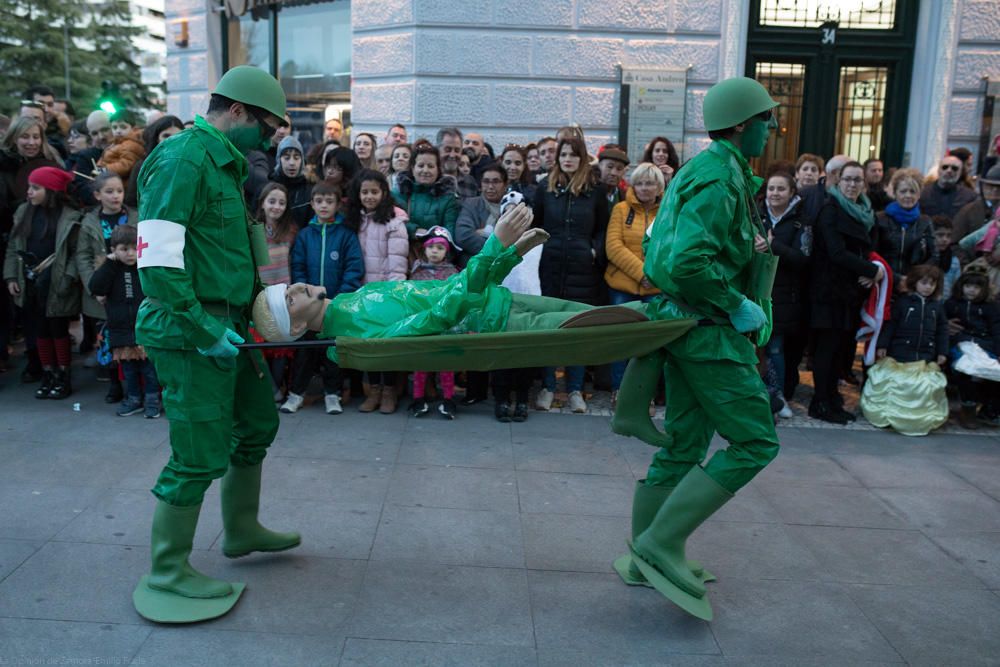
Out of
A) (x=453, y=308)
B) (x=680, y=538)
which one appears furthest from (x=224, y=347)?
(x=680, y=538)

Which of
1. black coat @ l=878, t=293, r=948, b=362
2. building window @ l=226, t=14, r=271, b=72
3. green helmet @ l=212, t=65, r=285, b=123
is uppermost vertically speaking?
building window @ l=226, t=14, r=271, b=72

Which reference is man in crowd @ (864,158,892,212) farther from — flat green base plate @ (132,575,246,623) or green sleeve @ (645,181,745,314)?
flat green base plate @ (132,575,246,623)

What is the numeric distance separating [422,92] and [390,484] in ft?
20.9

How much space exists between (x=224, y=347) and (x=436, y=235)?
145 inches

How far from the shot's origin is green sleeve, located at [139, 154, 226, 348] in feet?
11.1

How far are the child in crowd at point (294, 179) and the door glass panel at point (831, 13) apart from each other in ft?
21.1

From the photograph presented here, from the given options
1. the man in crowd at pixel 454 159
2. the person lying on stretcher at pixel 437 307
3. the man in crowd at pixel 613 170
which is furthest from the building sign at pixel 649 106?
the person lying on stretcher at pixel 437 307

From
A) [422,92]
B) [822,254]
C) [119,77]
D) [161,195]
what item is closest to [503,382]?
[822,254]

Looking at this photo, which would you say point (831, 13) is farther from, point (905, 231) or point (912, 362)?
point (912, 362)

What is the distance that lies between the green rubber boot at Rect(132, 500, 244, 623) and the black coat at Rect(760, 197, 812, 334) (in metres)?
4.93

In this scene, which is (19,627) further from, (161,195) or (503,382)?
(503,382)

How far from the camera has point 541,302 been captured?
4.15 m

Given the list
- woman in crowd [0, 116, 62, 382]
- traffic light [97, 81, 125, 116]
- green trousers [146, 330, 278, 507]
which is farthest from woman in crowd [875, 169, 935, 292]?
traffic light [97, 81, 125, 116]

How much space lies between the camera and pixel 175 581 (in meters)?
3.72
